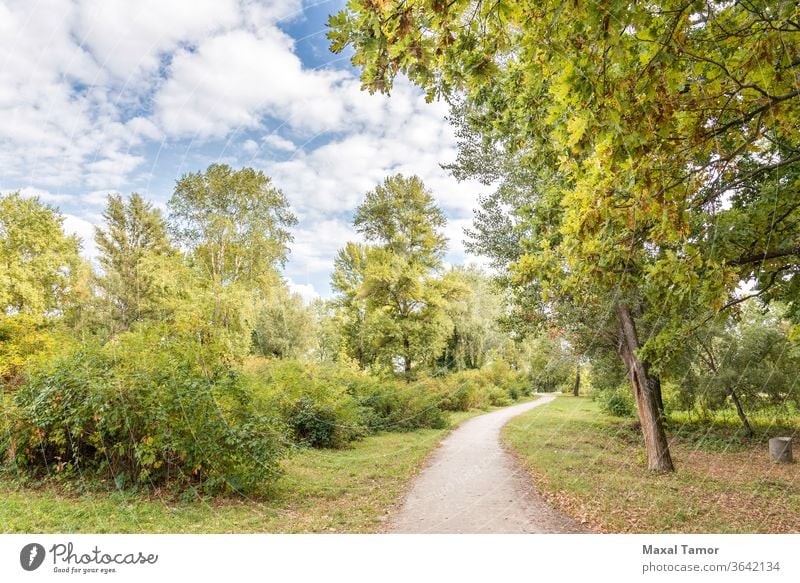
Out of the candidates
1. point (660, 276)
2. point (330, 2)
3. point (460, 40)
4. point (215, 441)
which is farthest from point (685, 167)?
point (215, 441)

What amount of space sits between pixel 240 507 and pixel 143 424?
1043 mm

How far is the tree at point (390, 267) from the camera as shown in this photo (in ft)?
9.66

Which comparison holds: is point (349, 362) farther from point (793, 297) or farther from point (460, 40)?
point (793, 297)

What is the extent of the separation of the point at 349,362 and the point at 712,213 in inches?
114

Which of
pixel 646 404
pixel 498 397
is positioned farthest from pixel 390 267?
pixel 646 404

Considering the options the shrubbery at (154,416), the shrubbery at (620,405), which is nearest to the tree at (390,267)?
the shrubbery at (154,416)

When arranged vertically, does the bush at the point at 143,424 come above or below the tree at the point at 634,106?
below

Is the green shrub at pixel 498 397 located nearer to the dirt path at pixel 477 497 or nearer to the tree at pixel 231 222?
the dirt path at pixel 477 497

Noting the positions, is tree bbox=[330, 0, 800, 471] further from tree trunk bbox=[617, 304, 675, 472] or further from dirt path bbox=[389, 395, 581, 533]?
tree trunk bbox=[617, 304, 675, 472]

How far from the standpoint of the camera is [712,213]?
9.20ft

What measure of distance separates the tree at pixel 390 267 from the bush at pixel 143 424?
105cm

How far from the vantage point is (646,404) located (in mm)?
5531

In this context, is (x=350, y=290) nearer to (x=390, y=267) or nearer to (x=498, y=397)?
(x=390, y=267)

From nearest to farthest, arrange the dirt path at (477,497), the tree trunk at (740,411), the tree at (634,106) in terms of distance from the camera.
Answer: the tree at (634,106) < the dirt path at (477,497) < the tree trunk at (740,411)
